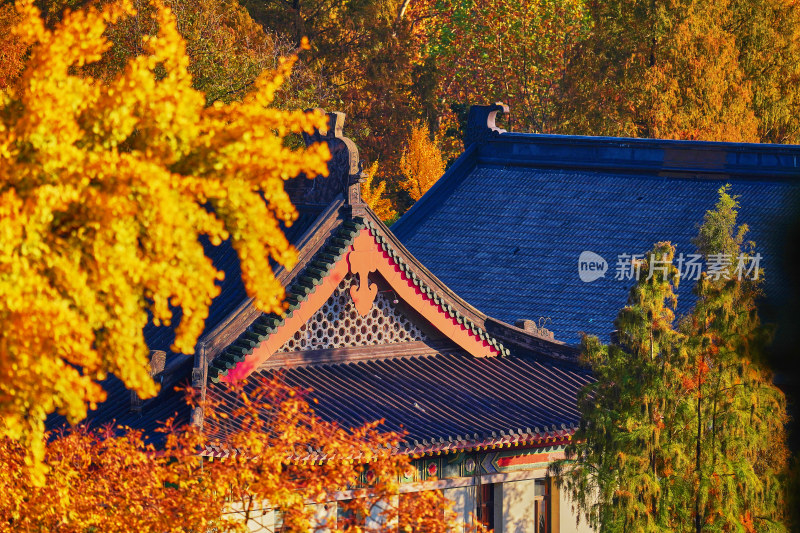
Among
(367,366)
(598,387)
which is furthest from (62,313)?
(367,366)

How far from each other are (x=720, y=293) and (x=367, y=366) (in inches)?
248

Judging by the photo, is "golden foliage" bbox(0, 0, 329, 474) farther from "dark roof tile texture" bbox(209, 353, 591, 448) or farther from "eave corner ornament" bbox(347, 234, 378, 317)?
"eave corner ornament" bbox(347, 234, 378, 317)

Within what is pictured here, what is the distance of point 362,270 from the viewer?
63.4 feet

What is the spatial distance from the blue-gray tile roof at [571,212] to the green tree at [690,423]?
10.0 meters

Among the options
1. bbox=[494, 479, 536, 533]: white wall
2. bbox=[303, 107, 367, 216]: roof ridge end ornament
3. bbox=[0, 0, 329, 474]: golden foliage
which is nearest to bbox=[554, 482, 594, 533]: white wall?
bbox=[494, 479, 536, 533]: white wall

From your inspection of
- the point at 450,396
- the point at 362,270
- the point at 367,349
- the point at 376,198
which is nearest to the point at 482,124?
the point at 376,198

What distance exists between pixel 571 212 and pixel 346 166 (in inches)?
407

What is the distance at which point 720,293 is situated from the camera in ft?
49.5

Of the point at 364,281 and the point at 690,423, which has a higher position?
the point at 364,281

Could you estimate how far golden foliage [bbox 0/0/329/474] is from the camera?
991cm

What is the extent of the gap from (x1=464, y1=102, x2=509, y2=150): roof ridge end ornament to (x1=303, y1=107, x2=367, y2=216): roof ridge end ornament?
37.4ft

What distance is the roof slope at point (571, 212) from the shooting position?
87.6 ft

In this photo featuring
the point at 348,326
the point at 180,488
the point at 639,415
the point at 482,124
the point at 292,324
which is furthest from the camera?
the point at 482,124

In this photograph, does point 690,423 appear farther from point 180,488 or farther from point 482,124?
point 482,124
